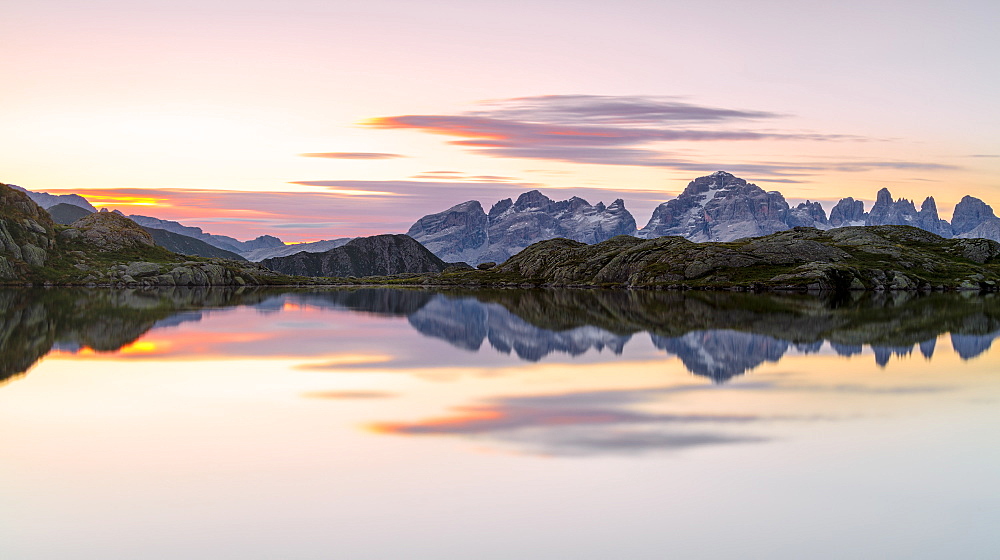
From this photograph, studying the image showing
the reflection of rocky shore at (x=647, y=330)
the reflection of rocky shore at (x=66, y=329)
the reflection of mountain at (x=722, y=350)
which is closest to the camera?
the reflection of mountain at (x=722, y=350)

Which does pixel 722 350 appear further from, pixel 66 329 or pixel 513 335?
pixel 66 329

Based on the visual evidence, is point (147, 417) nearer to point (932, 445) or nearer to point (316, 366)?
point (316, 366)

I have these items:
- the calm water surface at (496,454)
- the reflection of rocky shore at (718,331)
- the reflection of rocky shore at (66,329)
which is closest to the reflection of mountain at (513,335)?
the reflection of rocky shore at (718,331)

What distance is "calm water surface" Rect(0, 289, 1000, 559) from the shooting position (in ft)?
68.6

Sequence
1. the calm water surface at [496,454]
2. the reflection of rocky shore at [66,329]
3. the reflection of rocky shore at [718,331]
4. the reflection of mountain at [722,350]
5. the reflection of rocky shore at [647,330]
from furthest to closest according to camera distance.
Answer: the reflection of rocky shore at [718,331], the reflection of rocky shore at [647,330], the reflection of rocky shore at [66,329], the reflection of mountain at [722,350], the calm water surface at [496,454]

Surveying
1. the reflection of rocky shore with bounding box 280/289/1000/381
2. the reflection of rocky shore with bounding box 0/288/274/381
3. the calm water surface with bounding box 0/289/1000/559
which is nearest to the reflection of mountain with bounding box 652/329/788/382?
the reflection of rocky shore with bounding box 280/289/1000/381

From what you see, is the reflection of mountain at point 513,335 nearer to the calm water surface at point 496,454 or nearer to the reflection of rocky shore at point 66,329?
the calm water surface at point 496,454

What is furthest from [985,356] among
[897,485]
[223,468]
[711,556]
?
[223,468]

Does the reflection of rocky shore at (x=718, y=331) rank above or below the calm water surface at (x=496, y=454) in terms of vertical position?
below

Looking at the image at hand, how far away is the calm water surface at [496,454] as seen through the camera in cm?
2092

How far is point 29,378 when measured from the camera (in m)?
47.5

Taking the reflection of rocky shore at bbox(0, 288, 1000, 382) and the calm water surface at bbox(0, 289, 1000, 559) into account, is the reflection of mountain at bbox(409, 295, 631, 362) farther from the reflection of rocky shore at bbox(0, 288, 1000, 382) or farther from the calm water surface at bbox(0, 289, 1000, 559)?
the calm water surface at bbox(0, 289, 1000, 559)

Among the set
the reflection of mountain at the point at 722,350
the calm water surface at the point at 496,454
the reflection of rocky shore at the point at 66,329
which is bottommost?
the reflection of rocky shore at the point at 66,329

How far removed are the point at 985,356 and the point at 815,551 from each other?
5562 cm
